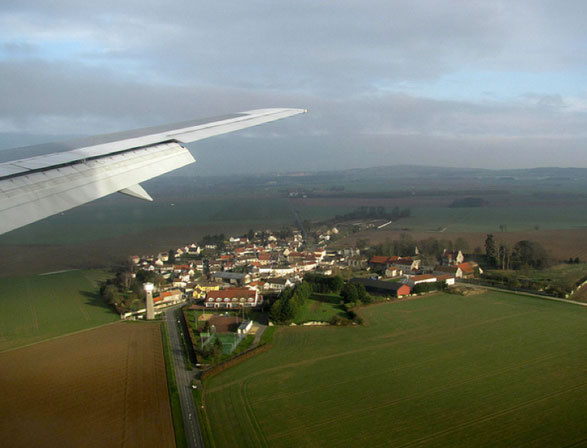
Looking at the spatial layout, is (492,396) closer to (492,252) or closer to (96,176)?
(96,176)

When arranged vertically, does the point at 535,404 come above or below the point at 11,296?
below

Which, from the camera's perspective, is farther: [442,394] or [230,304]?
[230,304]

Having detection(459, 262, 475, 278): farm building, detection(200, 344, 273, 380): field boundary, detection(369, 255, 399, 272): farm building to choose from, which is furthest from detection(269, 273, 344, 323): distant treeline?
detection(459, 262, 475, 278): farm building

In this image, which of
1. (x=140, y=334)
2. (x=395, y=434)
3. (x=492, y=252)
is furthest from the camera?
(x=492, y=252)

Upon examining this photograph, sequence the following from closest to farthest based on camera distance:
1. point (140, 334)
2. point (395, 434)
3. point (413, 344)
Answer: point (395, 434) < point (413, 344) < point (140, 334)

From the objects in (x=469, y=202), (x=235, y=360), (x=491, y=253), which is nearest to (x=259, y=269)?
(x=491, y=253)

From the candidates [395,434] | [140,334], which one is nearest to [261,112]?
[395,434]
